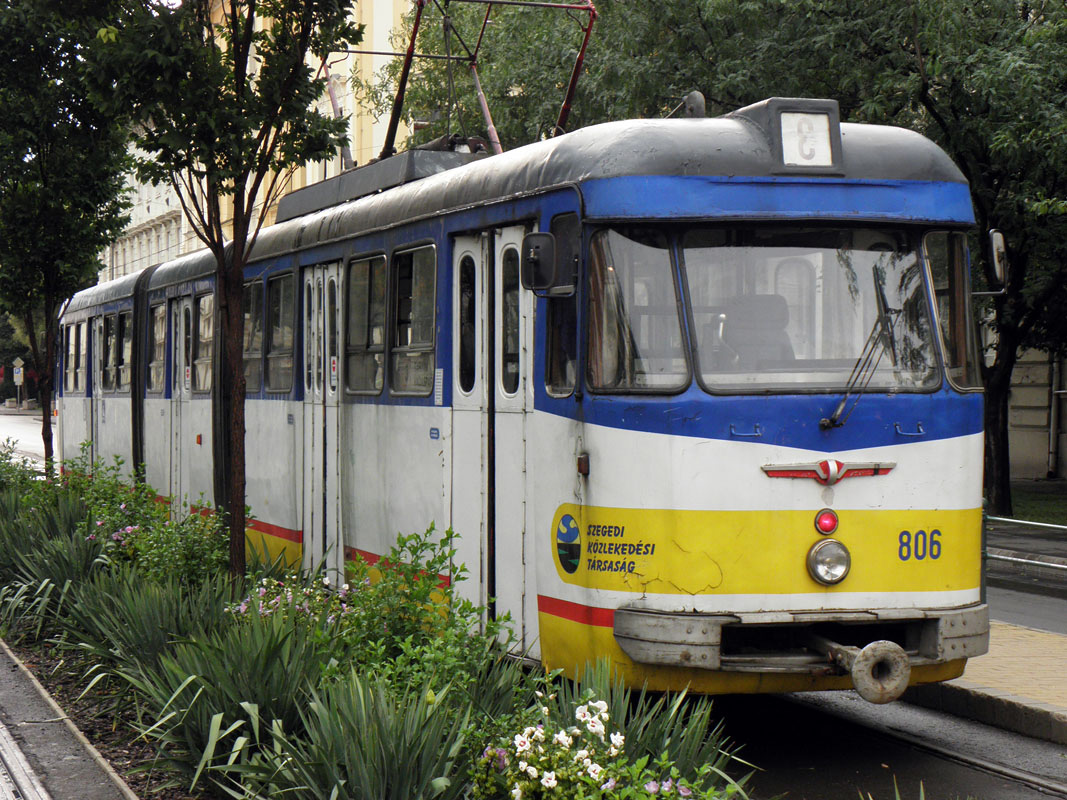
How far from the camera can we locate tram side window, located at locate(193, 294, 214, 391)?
14.2 metres

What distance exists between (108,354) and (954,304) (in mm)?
13938

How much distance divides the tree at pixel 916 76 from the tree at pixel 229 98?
9.55 metres

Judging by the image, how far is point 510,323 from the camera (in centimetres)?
797

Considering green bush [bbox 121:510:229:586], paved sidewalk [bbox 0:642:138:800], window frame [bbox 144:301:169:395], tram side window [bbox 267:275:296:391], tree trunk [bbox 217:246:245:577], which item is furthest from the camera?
window frame [bbox 144:301:169:395]

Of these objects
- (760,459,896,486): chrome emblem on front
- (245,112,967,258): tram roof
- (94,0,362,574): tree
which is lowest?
(760,459,896,486): chrome emblem on front

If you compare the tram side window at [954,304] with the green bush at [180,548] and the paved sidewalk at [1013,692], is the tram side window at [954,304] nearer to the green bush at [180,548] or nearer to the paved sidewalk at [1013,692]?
the paved sidewalk at [1013,692]

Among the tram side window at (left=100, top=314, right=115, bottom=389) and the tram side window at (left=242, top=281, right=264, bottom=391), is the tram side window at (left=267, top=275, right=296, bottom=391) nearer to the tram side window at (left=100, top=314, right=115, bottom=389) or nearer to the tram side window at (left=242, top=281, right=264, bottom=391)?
the tram side window at (left=242, top=281, right=264, bottom=391)

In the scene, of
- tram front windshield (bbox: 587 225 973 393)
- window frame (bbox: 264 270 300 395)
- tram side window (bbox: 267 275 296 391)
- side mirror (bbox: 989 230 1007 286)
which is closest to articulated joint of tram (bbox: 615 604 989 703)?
tram front windshield (bbox: 587 225 973 393)

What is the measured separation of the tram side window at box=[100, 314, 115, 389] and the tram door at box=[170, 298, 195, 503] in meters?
3.35

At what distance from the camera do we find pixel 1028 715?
7691mm

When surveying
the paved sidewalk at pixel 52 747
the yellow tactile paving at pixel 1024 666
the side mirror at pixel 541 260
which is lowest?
the yellow tactile paving at pixel 1024 666

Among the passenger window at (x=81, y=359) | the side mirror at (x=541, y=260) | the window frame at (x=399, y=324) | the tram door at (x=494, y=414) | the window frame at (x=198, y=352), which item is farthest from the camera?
the passenger window at (x=81, y=359)

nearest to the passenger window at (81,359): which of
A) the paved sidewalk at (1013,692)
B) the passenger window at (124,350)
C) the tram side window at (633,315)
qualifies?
the passenger window at (124,350)

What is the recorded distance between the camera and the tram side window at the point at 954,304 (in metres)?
7.24
